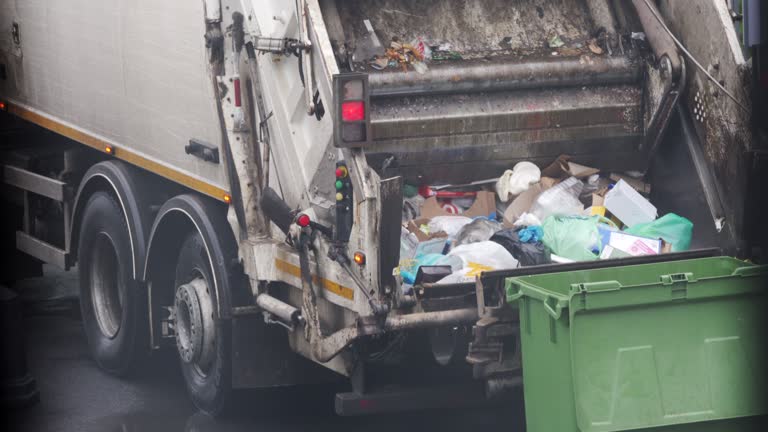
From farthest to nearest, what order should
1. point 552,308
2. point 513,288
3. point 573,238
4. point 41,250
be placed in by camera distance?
point 41,250
point 573,238
point 513,288
point 552,308

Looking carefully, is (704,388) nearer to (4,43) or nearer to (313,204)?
(313,204)

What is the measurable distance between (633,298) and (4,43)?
5.23 meters

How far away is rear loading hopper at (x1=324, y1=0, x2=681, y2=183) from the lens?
5.66 metres

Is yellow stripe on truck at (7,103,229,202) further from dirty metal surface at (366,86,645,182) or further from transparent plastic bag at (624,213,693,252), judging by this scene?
transparent plastic bag at (624,213,693,252)

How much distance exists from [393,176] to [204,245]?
39.0 inches

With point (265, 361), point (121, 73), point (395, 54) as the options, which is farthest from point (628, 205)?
point (121, 73)

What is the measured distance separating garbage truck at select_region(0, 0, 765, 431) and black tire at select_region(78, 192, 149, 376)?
2 centimetres

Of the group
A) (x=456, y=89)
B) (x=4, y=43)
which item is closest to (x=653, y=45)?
(x=456, y=89)

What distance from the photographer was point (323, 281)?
203 inches

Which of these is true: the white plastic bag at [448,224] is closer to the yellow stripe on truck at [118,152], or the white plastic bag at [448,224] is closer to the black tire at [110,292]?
the yellow stripe on truck at [118,152]

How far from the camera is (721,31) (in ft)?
17.2

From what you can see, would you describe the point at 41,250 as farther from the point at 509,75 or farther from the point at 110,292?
the point at 509,75

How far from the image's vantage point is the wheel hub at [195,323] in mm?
6020

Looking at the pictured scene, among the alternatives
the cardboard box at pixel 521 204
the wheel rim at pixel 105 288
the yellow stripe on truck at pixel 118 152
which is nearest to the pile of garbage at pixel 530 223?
the cardboard box at pixel 521 204
